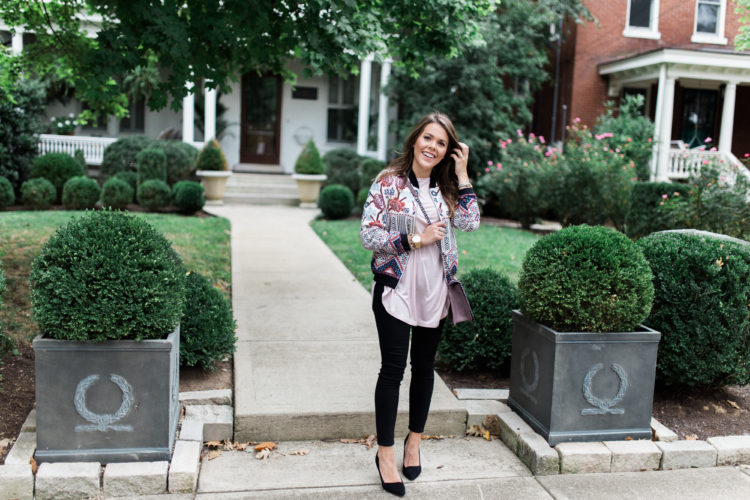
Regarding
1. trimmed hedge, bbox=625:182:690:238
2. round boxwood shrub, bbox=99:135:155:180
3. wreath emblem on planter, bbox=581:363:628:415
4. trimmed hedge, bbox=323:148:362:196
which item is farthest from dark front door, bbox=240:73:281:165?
wreath emblem on planter, bbox=581:363:628:415

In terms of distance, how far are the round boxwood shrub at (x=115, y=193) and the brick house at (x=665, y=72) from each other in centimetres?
1142

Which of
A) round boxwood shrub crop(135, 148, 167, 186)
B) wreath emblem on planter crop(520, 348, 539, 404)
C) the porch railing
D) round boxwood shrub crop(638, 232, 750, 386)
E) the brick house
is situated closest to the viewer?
wreath emblem on planter crop(520, 348, 539, 404)

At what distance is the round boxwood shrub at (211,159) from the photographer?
15539mm

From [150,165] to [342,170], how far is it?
15.8 feet

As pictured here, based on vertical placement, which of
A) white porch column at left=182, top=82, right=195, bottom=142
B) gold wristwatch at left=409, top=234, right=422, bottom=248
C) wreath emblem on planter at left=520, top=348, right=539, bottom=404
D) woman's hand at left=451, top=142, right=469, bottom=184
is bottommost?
wreath emblem on planter at left=520, top=348, right=539, bottom=404

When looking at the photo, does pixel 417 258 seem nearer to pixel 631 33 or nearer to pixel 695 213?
pixel 695 213

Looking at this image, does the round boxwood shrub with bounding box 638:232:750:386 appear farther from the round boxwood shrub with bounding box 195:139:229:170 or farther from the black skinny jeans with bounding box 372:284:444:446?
the round boxwood shrub with bounding box 195:139:229:170

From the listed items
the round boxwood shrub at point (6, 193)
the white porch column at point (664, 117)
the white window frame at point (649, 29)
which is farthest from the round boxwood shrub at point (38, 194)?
the white window frame at point (649, 29)

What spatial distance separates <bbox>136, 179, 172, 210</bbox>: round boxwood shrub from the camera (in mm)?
13641

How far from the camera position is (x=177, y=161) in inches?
611

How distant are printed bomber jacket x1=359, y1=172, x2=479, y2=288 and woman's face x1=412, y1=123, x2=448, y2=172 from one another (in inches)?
5.0

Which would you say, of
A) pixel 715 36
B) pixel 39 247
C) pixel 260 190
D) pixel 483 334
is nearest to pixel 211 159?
pixel 260 190

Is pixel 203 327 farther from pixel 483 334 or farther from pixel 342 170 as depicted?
pixel 342 170

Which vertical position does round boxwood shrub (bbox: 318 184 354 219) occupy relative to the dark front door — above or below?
below
